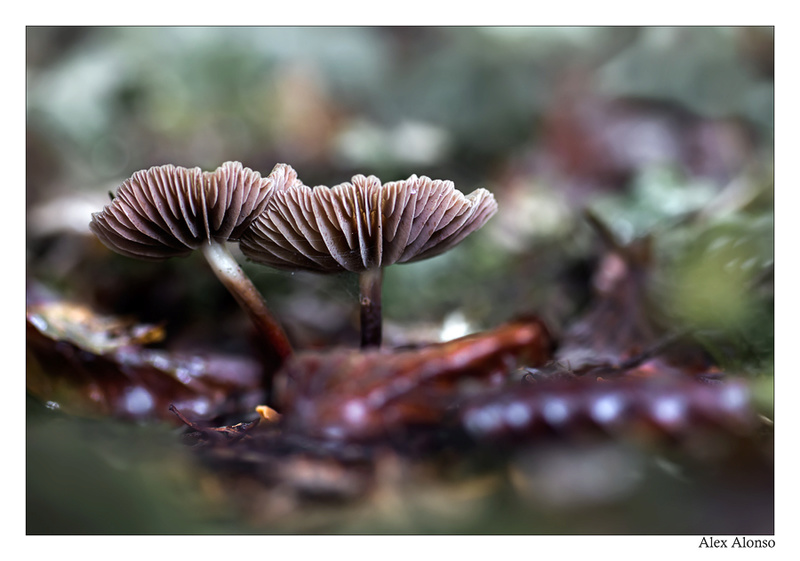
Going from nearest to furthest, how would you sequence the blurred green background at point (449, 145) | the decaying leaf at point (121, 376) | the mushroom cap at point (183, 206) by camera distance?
the mushroom cap at point (183, 206)
the decaying leaf at point (121, 376)
the blurred green background at point (449, 145)

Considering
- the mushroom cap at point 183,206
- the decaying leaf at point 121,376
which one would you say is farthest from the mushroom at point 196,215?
the decaying leaf at point 121,376

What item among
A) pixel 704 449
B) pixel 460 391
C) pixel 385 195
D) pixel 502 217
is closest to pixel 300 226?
pixel 385 195

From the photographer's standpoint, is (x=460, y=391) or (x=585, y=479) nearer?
(x=585, y=479)

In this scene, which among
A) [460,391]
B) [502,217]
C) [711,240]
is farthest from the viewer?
[502,217]

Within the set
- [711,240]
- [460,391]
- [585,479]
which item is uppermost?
[711,240]

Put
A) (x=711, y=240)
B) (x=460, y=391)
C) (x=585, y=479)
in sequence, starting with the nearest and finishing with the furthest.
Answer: (x=585, y=479) < (x=460, y=391) < (x=711, y=240)

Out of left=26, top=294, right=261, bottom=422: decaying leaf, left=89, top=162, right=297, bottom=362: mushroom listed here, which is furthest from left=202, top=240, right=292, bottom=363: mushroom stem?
left=26, top=294, right=261, bottom=422: decaying leaf

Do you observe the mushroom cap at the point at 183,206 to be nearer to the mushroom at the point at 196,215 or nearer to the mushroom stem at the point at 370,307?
the mushroom at the point at 196,215
